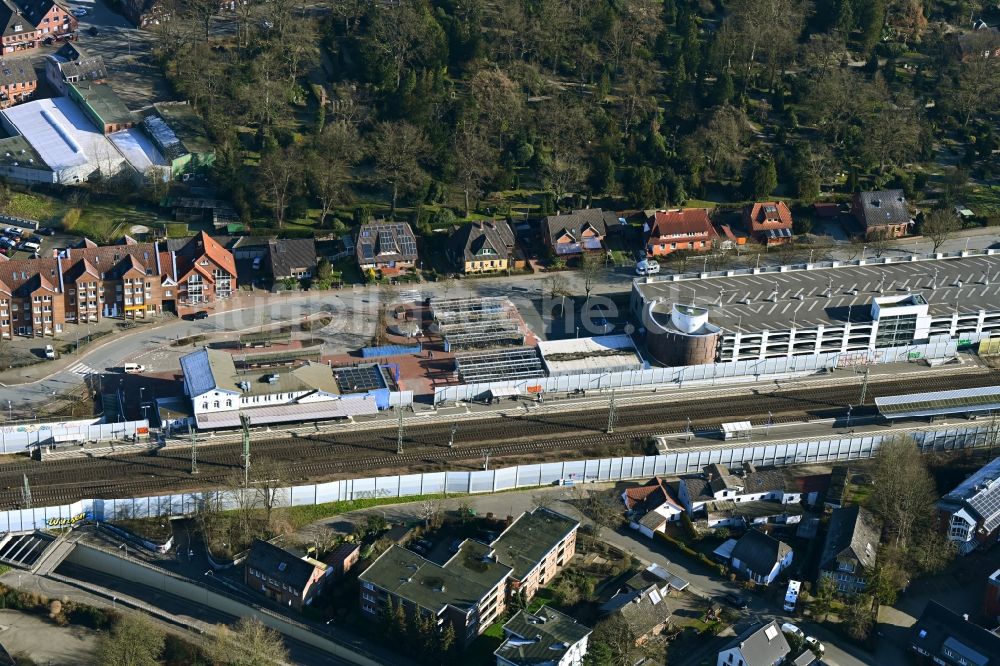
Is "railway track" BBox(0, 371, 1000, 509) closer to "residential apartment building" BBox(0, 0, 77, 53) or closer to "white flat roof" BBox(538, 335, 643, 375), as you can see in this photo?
"white flat roof" BBox(538, 335, 643, 375)

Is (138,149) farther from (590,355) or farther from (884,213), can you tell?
(884,213)

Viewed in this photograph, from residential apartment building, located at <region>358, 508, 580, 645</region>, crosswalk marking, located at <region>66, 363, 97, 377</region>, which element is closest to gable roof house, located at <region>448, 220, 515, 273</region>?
crosswalk marking, located at <region>66, 363, 97, 377</region>

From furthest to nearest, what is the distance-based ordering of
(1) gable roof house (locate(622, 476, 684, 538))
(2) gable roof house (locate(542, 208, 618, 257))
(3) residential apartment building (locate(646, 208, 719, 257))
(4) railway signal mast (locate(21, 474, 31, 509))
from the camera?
(3) residential apartment building (locate(646, 208, 719, 257))
(2) gable roof house (locate(542, 208, 618, 257))
(1) gable roof house (locate(622, 476, 684, 538))
(4) railway signal mast (locate(21, 474, 31, 509))

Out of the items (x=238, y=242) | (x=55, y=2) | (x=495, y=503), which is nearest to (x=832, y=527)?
(x=495, y=503)

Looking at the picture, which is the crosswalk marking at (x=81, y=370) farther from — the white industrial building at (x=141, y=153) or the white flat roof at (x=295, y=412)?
the white industrial building at (x=141, y=153)

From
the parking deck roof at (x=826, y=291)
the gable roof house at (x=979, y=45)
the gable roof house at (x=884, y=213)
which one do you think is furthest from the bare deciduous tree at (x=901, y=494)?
the gable roof house at (x=979, y=45)

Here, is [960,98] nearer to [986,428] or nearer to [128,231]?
[986,428]
